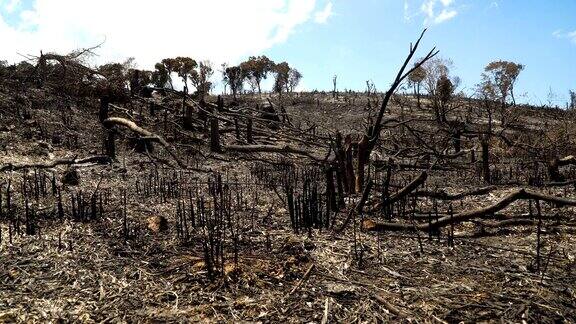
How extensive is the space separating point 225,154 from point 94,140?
408 centimetres

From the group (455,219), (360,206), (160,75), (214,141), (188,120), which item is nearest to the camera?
(455,219)

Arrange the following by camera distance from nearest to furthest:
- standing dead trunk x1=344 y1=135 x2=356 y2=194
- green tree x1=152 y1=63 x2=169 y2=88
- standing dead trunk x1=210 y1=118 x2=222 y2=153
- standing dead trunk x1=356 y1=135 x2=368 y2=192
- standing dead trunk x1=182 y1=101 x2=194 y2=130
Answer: standing dead trunk x1=344 y1=135 x2=356 y2=194 < standing dead trunk x1=356 y1=135 x2=368 y2=192 < standing dead trunk x1=210 y1=118 x2=222 y2=153 < standing dead trunk x1=182 y1=101 x2=194 y2=130 < green tree x1=152 y1=63 x2=169 y2=88

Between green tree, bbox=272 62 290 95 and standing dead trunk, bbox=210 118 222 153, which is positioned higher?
green tree, bbox=272 62 290 95

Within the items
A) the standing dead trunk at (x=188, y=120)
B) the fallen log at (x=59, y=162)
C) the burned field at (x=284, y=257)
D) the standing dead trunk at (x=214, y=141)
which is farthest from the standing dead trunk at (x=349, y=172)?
the standing dead trunk at (x=188, y=120)

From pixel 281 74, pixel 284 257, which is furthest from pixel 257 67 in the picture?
pixel 284 257

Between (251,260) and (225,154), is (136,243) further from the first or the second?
(225,154)

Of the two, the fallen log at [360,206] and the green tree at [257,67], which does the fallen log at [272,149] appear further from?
the green tree at [257,67]

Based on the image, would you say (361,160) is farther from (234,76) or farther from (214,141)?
(234,76)

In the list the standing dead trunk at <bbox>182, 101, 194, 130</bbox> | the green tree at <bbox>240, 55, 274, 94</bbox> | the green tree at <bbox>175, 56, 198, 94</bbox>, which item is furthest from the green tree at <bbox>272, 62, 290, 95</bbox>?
the standing dead trunk at <bbox>182, 101, 194, 130</bbox>

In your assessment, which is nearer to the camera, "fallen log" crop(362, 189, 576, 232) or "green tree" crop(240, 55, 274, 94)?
"fallen log" crop(362, 189, 576, 232)

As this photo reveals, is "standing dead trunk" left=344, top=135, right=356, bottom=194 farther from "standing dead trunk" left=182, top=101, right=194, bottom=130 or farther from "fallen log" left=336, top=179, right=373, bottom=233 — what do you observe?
"standing dead trunk" left=182, top=101, right=194, bottom=130

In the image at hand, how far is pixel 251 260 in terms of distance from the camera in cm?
411

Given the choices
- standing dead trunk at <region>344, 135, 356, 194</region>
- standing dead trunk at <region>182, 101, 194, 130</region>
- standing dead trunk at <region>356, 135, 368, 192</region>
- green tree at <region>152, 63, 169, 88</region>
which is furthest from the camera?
green tree at <region>152, 63, 169, 88</region>

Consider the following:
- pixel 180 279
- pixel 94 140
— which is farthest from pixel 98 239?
pixel 94 140
